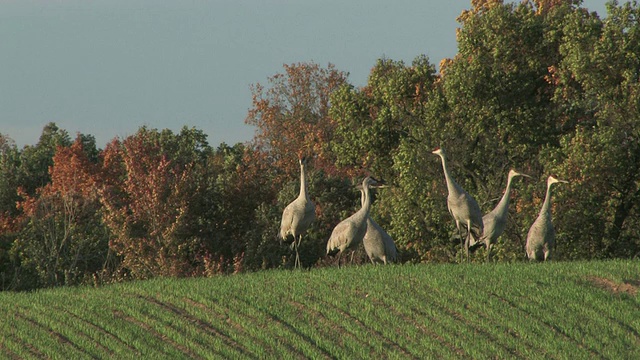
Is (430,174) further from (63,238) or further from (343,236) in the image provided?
(63,238)

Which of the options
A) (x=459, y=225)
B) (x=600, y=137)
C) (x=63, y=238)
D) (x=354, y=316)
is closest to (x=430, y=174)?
(x=600, y=137)

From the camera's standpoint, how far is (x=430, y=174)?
3356 cm

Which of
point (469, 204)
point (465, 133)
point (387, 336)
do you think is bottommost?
point (387, 336)

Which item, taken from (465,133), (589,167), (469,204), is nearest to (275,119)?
(465,133)

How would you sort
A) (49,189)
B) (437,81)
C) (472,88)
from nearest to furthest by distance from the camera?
1. (472,88)
2. (437,81)
3. (49,189)

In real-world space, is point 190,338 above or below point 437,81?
below

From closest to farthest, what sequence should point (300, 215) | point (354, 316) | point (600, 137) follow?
1. point (354, 316)
2. point (300, 215)
3. point (600, 137)

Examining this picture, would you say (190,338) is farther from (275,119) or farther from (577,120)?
(275,119)

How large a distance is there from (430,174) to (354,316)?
14889 millimetres

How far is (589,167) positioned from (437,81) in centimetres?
687

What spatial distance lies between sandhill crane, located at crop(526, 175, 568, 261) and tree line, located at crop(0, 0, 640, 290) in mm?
5574

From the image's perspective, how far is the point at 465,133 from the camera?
33781 mm

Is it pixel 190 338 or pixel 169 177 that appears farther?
pixel 169 177

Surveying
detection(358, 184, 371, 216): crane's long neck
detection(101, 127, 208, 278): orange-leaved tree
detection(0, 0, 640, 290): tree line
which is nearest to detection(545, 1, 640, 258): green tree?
detection(0, 0, 640, 290): tree line
